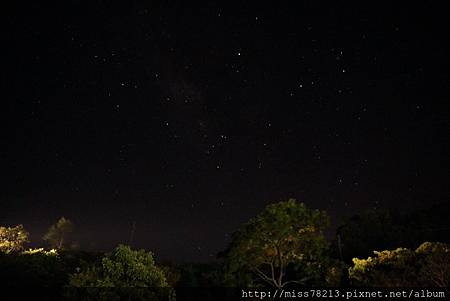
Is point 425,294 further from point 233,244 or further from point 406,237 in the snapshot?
point 406,237

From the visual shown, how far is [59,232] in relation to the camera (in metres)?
86.1

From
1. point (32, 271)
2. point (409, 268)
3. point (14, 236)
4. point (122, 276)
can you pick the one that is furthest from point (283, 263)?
point (14, 236)

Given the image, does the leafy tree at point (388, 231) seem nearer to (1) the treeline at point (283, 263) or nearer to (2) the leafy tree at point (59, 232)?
(1) the treeline at point (283, 263)

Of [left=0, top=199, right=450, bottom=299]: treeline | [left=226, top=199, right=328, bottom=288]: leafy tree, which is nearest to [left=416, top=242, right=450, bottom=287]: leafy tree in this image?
[left=0, top=199, right=450, bottom=299]: treeline

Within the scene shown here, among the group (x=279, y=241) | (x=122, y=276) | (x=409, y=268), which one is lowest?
(x=122, y=276)

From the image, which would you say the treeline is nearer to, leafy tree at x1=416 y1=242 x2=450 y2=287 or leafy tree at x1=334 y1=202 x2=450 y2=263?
leafy tree at x1=416 y1=242 x2=450 y2=287

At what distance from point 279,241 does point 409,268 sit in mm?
6608

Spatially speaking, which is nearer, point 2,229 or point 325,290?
point 325,290

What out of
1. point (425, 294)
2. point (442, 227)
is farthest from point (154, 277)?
point (442, 227)

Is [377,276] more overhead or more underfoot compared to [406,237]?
more underfoot

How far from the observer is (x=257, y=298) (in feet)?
62.2

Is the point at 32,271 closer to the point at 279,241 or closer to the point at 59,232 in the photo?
the point at 279,241

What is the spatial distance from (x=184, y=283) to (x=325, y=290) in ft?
55.4

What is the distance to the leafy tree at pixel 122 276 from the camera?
18.2m
